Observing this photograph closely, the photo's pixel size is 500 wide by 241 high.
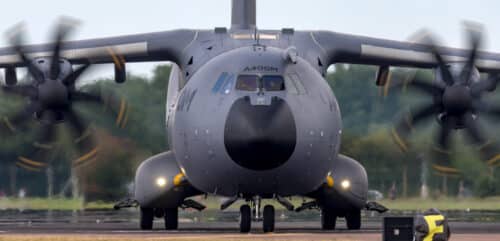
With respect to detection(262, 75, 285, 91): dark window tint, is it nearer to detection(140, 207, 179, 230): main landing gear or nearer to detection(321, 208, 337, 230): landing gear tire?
detection(321, 208, 337, 230): landing gear tire

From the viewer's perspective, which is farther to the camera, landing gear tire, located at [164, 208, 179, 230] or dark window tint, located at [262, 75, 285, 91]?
landing gear tire, located at [164, 208, 179, 230]

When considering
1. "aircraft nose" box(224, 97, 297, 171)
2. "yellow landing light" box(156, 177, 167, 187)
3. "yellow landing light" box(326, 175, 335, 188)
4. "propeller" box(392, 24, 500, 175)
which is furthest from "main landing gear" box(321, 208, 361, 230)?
"aircraft nose" box(224, 97, 297, 171)

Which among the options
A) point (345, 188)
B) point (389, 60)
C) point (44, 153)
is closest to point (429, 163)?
point (389, 60)

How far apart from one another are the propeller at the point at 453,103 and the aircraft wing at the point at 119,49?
17.3 feet

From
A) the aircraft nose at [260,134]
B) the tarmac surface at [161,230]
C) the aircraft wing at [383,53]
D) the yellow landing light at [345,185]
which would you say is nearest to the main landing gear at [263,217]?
the tarmac surface at [161,230]

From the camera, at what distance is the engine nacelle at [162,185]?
28.9 meters

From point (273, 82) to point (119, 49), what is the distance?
5.81 m

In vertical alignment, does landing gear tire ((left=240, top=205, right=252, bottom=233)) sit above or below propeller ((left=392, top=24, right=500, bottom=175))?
below

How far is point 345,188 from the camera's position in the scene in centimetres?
2903

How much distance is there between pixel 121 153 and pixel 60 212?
9231 millimetres

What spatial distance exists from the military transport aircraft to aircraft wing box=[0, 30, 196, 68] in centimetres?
3

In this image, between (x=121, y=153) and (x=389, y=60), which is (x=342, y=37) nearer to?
(x=389, y=60)

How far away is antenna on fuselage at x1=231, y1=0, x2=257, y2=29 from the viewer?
101 feet

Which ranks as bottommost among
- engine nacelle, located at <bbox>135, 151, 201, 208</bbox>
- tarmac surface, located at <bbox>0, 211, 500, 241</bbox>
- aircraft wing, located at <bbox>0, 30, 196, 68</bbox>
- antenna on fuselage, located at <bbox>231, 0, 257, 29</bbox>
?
tarmac surface, located at <bbox>0, 211, 500, 241</bbox>
